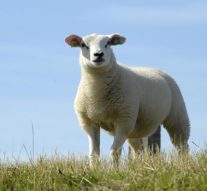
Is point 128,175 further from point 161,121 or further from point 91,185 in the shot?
point 161,121

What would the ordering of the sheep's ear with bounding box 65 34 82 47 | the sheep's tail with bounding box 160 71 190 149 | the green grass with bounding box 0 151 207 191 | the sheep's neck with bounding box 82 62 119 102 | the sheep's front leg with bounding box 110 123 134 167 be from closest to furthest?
the green grass with bounding box 0 151 207 191, the sheep's front leg with bounding box 110 123 134 167, the sheep's neck with bounding box 82 62 119 102, the sheep's ear with bounding box 65 34 82 47, the sheep's tail with bounding box 160 71 190 149

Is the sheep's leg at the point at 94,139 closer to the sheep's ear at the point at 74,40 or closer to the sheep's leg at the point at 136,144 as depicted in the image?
the sheep's ear at the point at 74,40

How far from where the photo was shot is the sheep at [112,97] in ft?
38.7

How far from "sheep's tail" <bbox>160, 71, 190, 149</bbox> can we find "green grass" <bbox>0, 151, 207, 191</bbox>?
4973 millimetres

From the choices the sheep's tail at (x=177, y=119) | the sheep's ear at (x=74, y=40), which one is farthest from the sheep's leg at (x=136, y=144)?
the sheep's ear at (x=74, y=40)

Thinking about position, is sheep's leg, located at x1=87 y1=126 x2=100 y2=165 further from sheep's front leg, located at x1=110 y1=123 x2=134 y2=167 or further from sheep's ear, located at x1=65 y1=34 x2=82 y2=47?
sheep's ear, located at x1=65 y1=34 x2=82 y2=47

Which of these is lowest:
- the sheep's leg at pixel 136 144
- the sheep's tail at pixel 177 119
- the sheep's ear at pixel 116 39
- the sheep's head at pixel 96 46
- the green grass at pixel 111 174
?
the green grass at pixel 111 174

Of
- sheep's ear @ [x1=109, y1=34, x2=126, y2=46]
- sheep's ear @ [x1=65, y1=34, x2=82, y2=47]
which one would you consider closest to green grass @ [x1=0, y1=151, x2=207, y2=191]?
sheep's ear @ [x1=65, y1=34, x2=82, y2=47]

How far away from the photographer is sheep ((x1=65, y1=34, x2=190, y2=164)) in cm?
1178

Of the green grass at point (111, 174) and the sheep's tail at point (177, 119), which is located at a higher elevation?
the sheep's tail at point (177, 119)

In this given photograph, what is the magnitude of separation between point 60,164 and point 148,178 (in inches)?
59.9

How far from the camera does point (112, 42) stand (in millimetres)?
12625

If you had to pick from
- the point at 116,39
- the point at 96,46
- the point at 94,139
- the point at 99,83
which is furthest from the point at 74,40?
the point at 94,139

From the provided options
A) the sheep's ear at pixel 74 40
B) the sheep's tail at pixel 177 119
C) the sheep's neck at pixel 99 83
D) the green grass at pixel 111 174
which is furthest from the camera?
the sheep's tail at pixel 177 119
